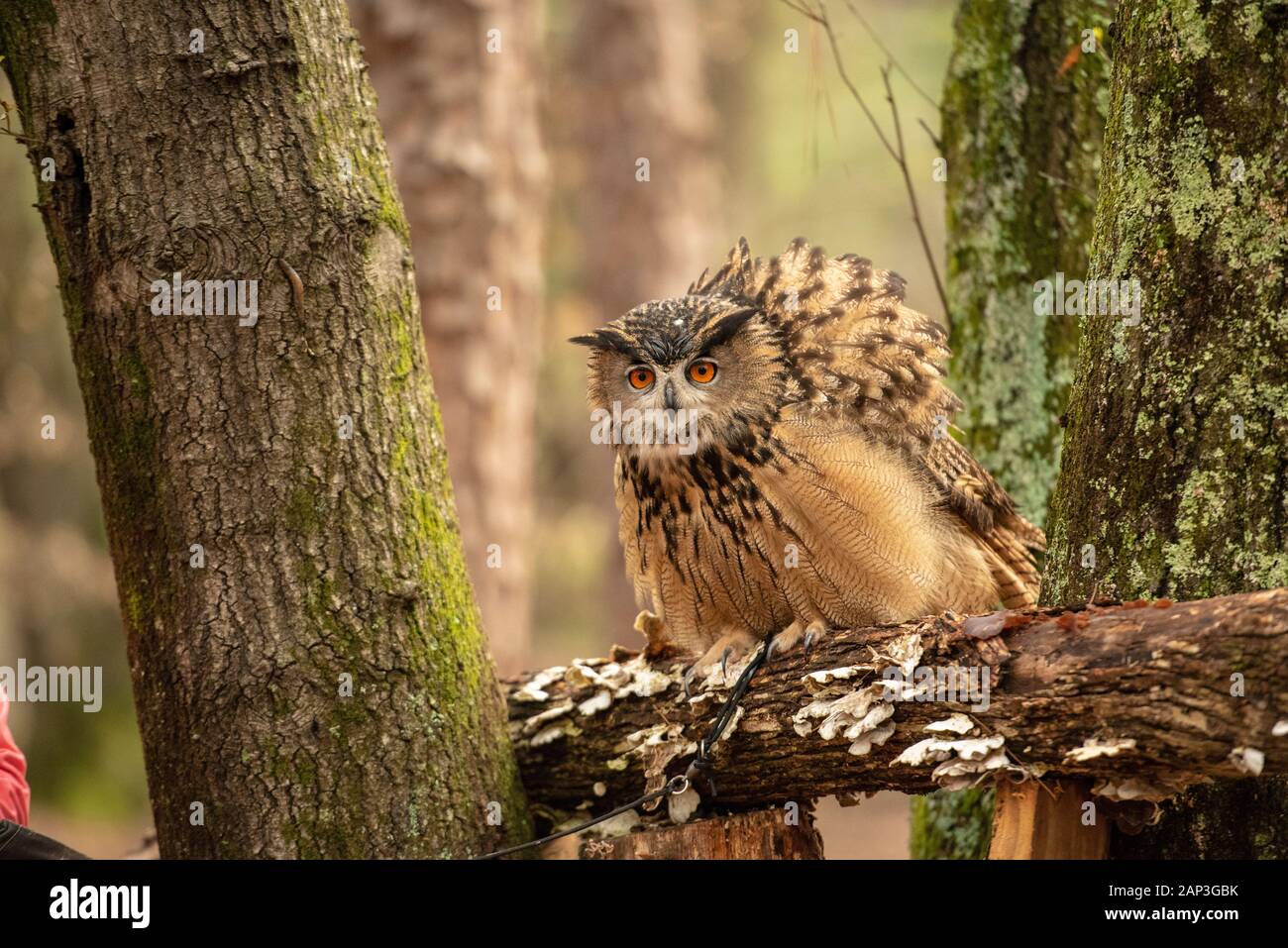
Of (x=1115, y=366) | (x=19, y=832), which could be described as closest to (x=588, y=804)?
(x=19, y=832)

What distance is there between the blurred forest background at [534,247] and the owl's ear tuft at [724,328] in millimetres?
891

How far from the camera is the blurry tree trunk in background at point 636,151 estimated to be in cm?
1017

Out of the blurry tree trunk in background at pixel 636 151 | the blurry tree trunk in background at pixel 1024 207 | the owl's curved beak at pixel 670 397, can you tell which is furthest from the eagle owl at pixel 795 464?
the blurry tree trunk in background at pixel 636 151

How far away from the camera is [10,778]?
9.77ft

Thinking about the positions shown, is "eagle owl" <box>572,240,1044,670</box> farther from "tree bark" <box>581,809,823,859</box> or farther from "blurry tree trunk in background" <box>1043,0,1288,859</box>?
"blurry tree trunk in background" <box>1043,0,1288,859</box>

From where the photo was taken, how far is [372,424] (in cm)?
313

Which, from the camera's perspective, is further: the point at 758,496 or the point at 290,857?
the point at 758,496

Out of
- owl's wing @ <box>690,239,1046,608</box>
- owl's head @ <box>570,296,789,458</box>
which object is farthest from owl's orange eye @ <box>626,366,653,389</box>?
owl's wing @ <box>690,239,1046,608</box>

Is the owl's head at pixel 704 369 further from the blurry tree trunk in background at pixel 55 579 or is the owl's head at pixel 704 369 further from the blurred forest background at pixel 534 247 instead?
the blurry tree trunk in background at pixel 55 579

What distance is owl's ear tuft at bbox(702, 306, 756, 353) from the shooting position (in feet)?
11.8

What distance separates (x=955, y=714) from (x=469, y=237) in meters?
4.82
